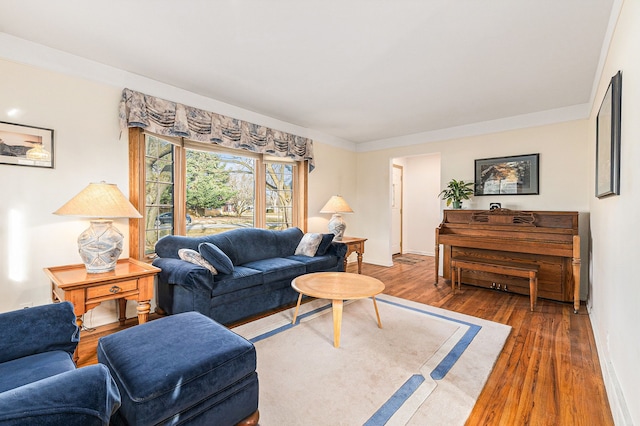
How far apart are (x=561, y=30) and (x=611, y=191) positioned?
1213mm

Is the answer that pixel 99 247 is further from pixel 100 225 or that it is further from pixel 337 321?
pixel 337 321

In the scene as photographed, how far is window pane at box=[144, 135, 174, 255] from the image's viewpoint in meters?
3.08

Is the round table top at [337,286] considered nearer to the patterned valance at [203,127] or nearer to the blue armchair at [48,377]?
the blue armchair at [48,377]

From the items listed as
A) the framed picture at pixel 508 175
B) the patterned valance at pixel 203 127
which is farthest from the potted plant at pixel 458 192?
the patterned valance at pixel 203 127

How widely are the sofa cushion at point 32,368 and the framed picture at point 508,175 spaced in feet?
15.5

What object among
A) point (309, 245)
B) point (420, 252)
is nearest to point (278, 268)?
point (309, 245)

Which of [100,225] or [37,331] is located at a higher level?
[100,225]

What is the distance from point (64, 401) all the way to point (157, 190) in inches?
110

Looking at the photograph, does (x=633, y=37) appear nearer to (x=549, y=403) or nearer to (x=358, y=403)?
(x=549, y=403)

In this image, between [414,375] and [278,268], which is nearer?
[414,375]

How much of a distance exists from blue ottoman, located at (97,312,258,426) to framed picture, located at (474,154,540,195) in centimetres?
406

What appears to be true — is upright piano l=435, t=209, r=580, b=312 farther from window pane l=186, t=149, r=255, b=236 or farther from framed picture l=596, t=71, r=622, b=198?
window pane l=186, t=149, r=255, b=236

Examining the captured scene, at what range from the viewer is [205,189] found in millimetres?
3688

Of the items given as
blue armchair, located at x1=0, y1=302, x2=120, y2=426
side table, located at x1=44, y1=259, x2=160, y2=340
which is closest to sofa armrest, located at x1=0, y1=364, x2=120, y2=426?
blue armchair, located at x1=0, y1=302, x2=120, y2=426
